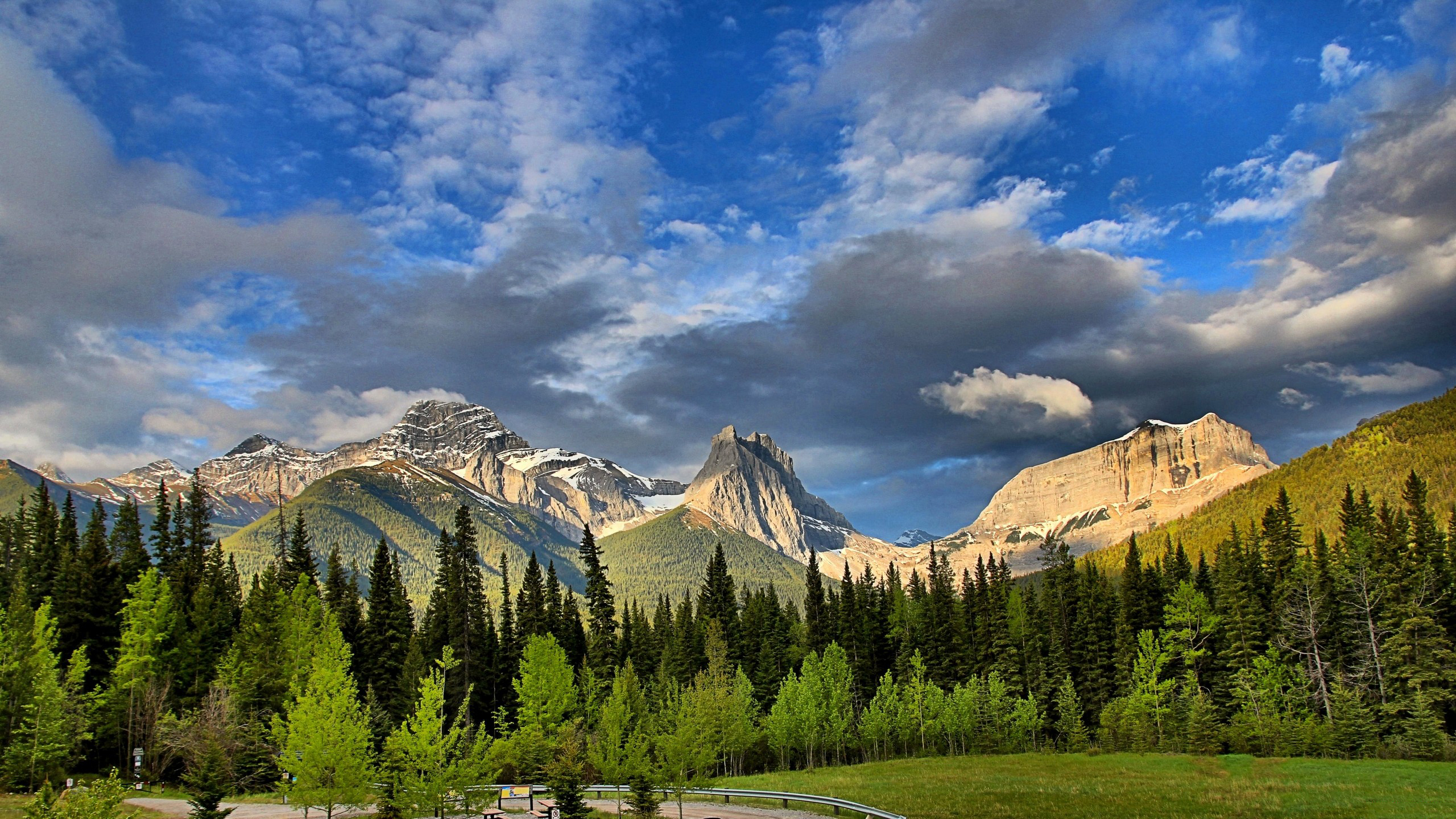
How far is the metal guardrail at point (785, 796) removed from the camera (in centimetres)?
4172

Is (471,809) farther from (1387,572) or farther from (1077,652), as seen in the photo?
(1387,572)

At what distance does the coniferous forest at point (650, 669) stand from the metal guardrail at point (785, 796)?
2819 millimetres

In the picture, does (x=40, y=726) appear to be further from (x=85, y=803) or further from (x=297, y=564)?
(x=85, y=803)

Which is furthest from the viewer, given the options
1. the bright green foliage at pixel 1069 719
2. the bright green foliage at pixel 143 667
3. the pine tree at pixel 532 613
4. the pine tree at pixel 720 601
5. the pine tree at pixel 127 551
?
the pine tree at pixel 720 601

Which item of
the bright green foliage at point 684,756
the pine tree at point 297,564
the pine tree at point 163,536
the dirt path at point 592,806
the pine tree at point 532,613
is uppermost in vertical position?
the pine tree at point 163,536

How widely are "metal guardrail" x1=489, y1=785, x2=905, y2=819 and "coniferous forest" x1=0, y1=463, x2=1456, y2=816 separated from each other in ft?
9.25

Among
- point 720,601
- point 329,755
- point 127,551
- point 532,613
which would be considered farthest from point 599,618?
point 329,755

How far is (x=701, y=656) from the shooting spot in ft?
347

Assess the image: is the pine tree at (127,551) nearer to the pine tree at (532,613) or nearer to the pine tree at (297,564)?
the pine tree at (297,564)

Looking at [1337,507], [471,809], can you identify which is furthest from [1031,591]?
[1337,507]

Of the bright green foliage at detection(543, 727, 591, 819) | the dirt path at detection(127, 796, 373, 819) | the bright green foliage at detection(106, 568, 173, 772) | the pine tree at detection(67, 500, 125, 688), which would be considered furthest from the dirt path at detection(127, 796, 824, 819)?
the pine tree at detection(67, 500, 125, 688)

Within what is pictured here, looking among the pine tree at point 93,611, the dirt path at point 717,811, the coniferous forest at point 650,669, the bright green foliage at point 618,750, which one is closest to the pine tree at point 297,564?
the coniferous forest at point 650,669

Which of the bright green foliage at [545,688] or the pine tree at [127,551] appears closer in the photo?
the bright green foliage at [545,688]

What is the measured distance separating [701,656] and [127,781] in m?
59.4
